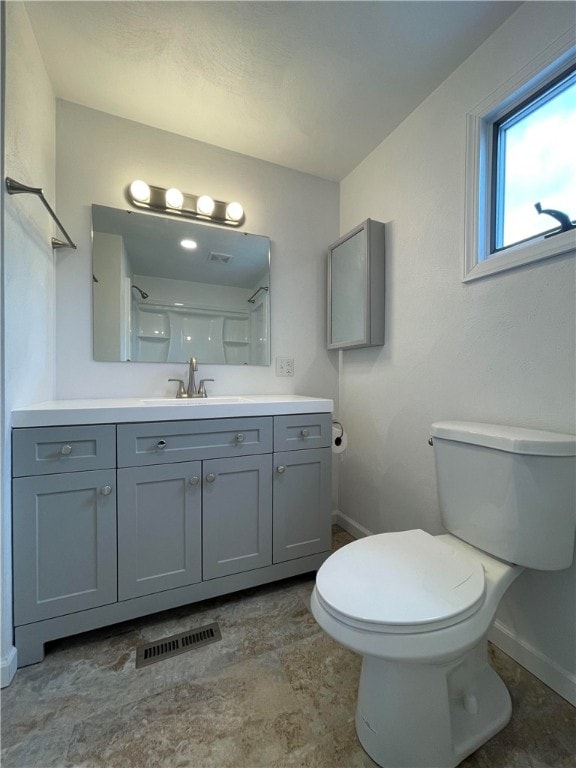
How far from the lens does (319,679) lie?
1.05 metres

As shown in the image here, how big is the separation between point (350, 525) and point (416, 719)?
1.22 m

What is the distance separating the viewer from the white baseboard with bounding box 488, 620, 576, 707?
98 cm

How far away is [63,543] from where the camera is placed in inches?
44.0

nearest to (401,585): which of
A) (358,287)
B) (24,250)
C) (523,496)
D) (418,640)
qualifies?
(418,640)

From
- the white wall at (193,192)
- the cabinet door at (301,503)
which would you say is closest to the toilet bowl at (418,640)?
the cabinet door at (301,503)

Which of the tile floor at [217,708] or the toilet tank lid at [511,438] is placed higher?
the toilet tank lid at [511,438]

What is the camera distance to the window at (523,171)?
1.04 m

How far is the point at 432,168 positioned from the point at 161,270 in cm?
141

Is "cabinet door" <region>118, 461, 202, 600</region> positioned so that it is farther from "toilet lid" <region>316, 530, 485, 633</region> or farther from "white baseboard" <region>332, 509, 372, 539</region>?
"white baseboard" <region>332, 509, 372, 539</region>

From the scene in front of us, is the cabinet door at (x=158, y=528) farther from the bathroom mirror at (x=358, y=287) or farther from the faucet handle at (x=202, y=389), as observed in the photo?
the bathroom mirror at (x=358, y=287)

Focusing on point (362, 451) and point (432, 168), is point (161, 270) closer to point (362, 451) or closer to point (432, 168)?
point (432, 168)

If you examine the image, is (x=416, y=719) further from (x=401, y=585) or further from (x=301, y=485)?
(x=301, y=485)

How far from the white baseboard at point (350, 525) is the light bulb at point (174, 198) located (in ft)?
6.82

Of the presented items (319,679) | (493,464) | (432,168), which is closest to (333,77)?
(432,168)
